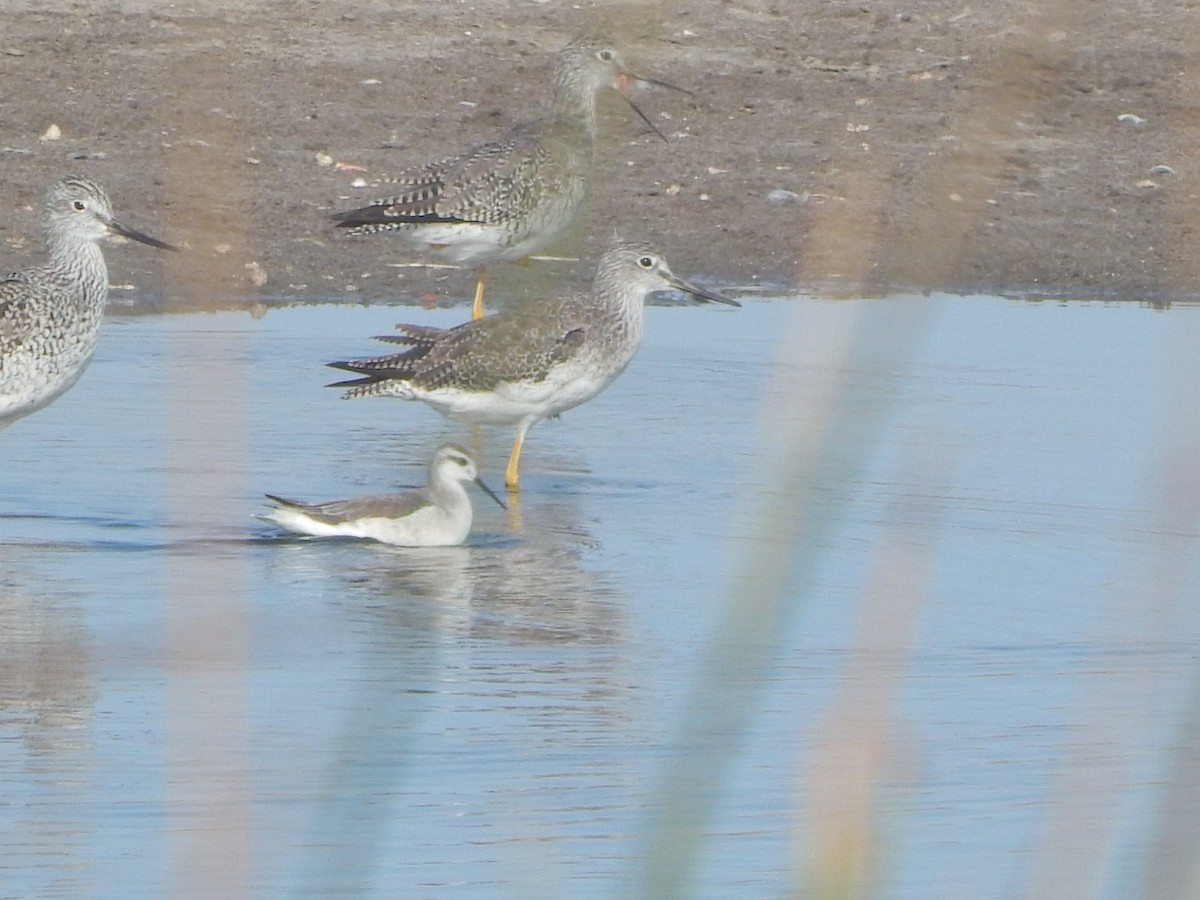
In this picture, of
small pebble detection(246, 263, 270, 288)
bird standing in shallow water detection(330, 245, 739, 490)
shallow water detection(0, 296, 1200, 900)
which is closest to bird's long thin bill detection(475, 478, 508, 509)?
shallow water detection(0, 296, 1200, 900)

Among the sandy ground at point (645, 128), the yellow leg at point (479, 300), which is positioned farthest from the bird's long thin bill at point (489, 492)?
the sandy ground at point (645, 128)

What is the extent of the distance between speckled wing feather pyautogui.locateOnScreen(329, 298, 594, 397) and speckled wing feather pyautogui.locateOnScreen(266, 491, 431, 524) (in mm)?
1166

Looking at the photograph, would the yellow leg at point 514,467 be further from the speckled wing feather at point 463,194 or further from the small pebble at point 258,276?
the small pebble at point 258,276

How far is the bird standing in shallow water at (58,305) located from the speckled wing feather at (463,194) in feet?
7.38

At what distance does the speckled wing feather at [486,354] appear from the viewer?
8.62 m

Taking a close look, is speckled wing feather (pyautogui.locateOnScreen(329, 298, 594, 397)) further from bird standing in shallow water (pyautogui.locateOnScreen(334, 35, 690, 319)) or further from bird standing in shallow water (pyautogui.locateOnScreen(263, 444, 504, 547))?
bird standing in shallow water (pyautogui.locateOnScreen(334, 35, 690, 319))

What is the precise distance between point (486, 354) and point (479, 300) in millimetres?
2218

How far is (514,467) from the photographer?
8.70 meters

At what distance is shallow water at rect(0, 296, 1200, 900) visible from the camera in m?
2.37

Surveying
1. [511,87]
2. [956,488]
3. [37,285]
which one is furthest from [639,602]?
[511,87]

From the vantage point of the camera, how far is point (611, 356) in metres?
8.78

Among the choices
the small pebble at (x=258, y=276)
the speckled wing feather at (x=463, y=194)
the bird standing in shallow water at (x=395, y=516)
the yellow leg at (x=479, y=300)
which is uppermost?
the speckled wing feather at (x=463, y=194)

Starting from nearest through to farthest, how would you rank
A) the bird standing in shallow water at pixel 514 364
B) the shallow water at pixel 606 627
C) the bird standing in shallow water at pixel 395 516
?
the shallow water at pixel 606 627 < the bird standing in shallow water at pixel 395 516 < the bird standing in shallow water at pixel 514 364

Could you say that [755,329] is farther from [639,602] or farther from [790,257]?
[639,602]
